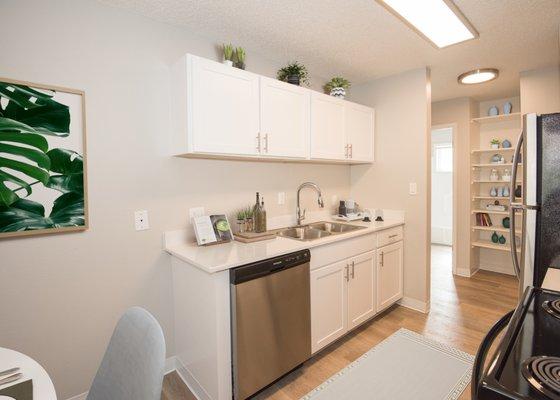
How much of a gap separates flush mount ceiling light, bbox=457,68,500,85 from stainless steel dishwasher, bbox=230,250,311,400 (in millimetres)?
2645

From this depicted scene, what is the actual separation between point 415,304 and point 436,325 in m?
0.36

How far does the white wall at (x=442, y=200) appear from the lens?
19.4ft

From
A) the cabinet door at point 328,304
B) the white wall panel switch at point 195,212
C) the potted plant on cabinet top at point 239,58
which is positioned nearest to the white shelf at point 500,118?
the cabinet door at point 328,304

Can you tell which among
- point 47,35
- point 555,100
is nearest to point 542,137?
point 555,100

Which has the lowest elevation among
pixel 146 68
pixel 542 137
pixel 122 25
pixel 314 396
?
pixel 314 396

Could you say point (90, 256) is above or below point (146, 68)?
below

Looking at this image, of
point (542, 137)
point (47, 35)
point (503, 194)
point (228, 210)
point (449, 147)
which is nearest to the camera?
point (542, 137)

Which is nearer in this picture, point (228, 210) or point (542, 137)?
point (542, 137)

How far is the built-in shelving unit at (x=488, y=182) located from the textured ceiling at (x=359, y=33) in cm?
119

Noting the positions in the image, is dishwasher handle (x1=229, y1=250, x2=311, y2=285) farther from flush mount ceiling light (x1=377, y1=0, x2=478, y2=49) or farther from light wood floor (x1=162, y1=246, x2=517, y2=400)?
flush mount ceiling light (x1=377, y1=0, x2=478, y2=49)

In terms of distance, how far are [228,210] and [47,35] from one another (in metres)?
1.52

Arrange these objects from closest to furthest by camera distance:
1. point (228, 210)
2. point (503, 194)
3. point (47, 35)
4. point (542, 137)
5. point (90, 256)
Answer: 1. point (542, 137)
2. point (47, 35)
3. point (90, 256)
4. point (228, 210)
5. point (503, 194)

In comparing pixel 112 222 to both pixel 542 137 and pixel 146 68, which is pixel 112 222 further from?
pixel 542 137

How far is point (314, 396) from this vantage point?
6.08 ft
